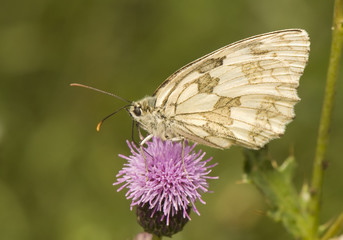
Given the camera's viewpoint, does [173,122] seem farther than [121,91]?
No

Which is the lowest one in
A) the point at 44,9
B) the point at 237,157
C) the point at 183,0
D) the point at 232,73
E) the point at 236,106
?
the point at 237,157

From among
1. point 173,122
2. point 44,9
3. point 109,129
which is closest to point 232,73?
point 173,122

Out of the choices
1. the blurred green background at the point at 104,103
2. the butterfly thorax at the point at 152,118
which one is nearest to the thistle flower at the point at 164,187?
the butterfly thorax at the point at 152,118

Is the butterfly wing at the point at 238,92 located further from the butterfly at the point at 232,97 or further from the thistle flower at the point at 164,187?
the thistle flower at the point at 164,187

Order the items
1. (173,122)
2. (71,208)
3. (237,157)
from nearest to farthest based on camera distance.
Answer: (173,122) → (71,208) → (237,157)

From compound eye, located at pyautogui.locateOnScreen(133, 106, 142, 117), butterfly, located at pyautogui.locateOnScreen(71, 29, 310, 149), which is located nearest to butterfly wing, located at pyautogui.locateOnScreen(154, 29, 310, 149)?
butterfly, located at pyautogui.locateOnScreen(71, 29, 310, 149)

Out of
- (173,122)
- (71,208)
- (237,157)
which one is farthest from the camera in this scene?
(237,157)

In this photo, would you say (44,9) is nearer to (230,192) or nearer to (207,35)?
(207,35)
